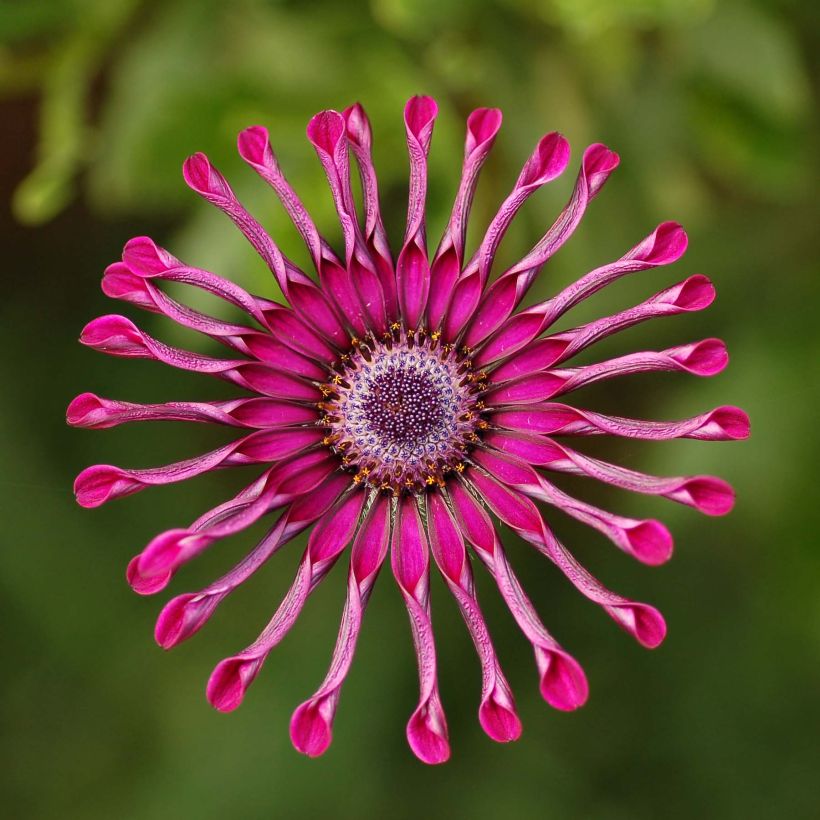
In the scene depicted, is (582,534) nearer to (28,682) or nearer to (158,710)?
(158,710)

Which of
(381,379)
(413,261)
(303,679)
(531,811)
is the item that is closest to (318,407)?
(381,379)

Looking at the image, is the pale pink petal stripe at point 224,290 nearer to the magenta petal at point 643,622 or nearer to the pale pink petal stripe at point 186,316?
the pale pink petal stripe at point 186,316

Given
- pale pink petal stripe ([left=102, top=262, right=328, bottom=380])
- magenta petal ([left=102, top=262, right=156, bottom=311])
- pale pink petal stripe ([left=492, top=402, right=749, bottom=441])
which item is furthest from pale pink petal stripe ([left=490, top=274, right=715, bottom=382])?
magenta petal ([left=102, top=262, right=156, bottom=311])

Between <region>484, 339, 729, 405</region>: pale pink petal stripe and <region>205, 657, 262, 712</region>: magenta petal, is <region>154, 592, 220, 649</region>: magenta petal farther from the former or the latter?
<region>484, 339, 729, 405</region>: pale pink petal stripe

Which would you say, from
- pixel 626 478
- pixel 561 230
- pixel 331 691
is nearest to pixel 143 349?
pixel 331 691

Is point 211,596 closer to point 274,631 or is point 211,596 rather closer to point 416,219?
point 274,631

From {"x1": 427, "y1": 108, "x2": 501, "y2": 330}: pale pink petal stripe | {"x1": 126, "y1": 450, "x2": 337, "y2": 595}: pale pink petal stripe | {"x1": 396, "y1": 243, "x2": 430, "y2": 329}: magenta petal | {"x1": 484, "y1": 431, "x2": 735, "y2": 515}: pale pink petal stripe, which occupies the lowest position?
{"x1": 126, "y1": 450, "x2": 337, "y2": 595}: pale pink petal stripe
